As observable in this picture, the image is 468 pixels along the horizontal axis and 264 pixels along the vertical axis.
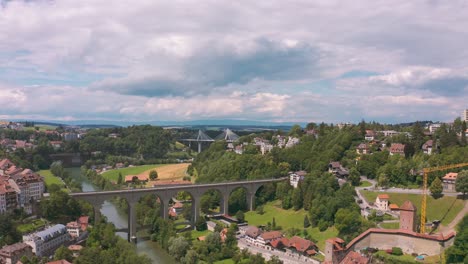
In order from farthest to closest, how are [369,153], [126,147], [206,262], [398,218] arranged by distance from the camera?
[126,147] < [369,153] < [398,218] < [206,262]

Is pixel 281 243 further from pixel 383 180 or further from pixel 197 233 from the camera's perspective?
pixel 383 180

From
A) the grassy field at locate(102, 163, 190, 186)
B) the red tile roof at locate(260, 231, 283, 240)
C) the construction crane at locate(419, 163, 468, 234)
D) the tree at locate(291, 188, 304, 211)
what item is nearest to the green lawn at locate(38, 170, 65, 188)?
the grassy field at locate(102, 163, 190, 186)

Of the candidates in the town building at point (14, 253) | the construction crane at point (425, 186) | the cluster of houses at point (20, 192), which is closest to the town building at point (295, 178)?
the construction crane at point (425, 186)

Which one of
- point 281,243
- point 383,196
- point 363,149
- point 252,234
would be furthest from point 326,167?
point 281,243

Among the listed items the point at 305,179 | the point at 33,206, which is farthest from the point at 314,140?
the point at 33,206

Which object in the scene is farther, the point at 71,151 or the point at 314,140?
the point at 71,151

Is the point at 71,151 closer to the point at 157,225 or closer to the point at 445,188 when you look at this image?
the point at 157,225

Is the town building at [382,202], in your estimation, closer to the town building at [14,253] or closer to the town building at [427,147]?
the town building at [427,147]
